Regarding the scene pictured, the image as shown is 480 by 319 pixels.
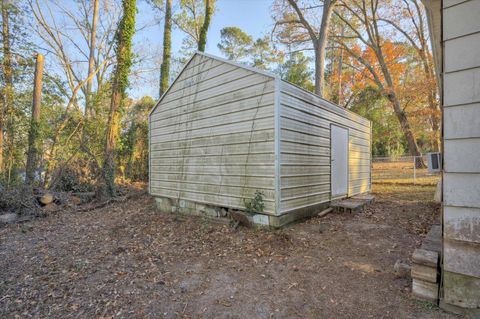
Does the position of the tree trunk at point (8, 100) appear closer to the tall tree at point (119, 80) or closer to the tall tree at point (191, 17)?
the tall tree at point (119, 80)

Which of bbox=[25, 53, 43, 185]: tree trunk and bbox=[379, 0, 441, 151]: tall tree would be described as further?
bbox=[379, 0, 441, 151]: tall tree

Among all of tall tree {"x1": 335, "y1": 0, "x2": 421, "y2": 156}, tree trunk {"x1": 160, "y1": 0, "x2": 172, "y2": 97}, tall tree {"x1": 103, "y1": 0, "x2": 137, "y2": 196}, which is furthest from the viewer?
tall tree {"x1": 335, "y1": 0, "x2": 421, "y2": 156}

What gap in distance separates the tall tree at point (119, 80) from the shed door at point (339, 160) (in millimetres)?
7076

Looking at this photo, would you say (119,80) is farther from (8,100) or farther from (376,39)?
(376,39)

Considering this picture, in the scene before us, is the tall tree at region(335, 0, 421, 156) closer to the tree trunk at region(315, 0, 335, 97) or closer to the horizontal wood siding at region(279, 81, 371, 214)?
the tree trunk at region(315, 0, 335, 97)

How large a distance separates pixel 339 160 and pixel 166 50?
1003 centimetres

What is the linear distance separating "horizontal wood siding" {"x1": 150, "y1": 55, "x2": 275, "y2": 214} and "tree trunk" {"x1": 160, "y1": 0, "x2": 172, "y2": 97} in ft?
17.1

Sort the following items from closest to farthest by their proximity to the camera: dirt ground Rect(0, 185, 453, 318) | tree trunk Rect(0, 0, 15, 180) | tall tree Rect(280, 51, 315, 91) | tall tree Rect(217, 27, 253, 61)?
dirt ground Rect(0, 185, 453, 318)
tree trunk Rect(0, 0, 15, 180)
tall tree Rect(280, 51, 315, 91)
tall tree Rect(217, 27, 253, 61)

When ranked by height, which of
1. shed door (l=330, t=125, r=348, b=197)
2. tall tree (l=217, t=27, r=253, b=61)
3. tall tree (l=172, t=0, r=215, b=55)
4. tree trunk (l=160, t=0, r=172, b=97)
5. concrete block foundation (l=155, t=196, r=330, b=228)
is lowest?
concrete block foundation (l=155, t=196, r=330, b=228)

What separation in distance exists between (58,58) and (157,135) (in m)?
10.0

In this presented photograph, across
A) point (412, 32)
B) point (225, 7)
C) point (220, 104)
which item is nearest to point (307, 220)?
point (220, 104)

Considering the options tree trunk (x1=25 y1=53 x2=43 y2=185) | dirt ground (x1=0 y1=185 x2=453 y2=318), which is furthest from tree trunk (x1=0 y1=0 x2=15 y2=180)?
dirt ground (x1=0 y1=185 x2=453 y2=318)

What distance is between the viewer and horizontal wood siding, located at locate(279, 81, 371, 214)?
4.38m

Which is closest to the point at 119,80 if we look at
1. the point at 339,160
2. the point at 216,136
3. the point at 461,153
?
the point at 216,136
